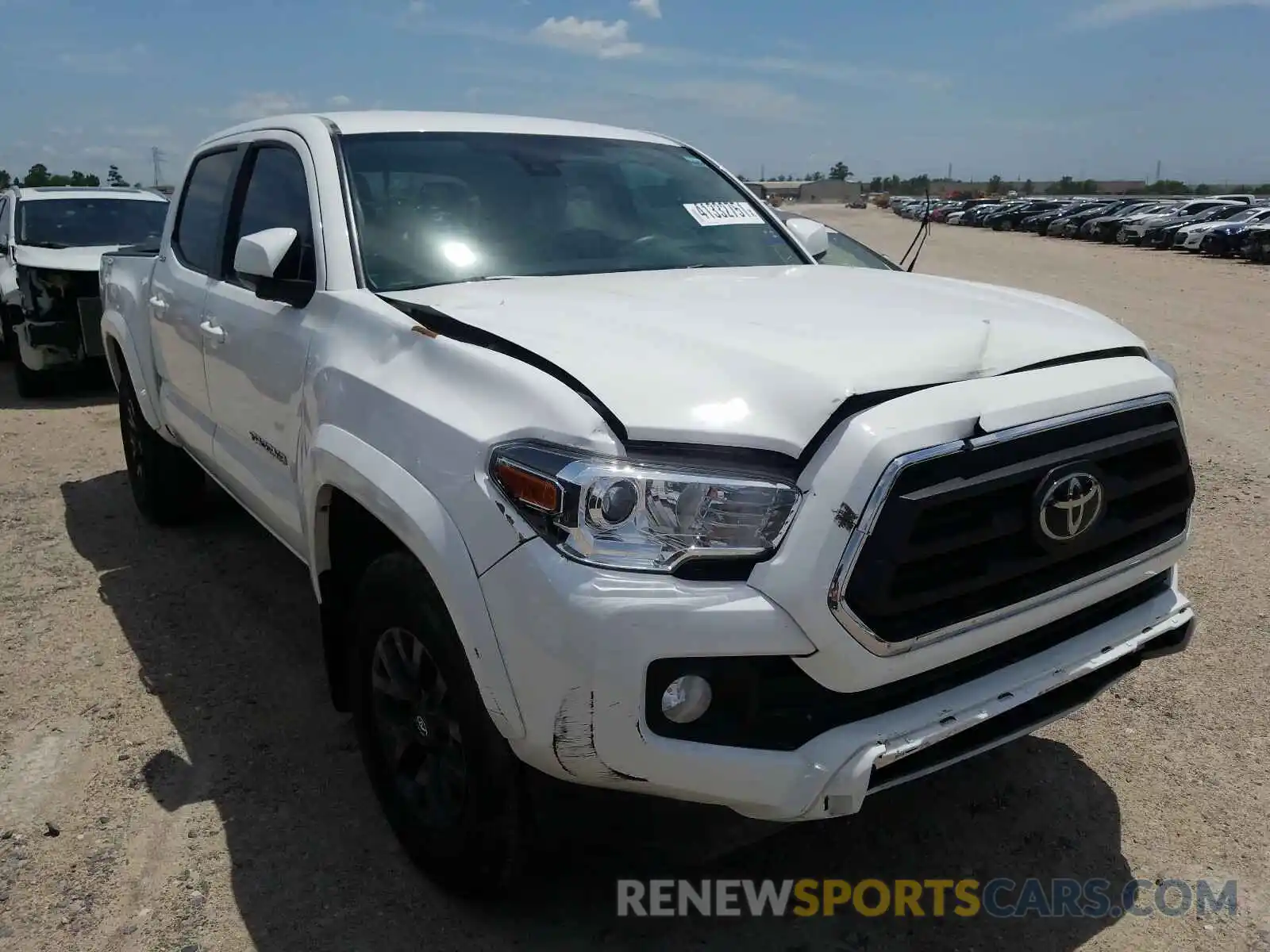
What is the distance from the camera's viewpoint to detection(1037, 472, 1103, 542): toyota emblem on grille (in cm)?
202

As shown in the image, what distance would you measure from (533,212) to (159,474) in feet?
9.57

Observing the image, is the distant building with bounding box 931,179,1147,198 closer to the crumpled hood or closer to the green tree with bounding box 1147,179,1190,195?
the green tree with bounding box 1147,179,1190,195

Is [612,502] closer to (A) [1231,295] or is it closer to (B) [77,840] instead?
(B) [77,840]

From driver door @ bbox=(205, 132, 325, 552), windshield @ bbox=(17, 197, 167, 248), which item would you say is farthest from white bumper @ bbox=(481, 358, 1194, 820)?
windshield @ bbox=(17, 197, 167, 248)

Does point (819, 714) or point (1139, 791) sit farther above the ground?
point (819, 714)

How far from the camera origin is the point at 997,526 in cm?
197

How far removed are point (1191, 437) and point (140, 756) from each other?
6.41m

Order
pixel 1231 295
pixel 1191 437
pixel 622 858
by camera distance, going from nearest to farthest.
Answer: pixel 622 858 → pixel 1191 437 → pixel 1231 295

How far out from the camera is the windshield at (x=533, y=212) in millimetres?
2934

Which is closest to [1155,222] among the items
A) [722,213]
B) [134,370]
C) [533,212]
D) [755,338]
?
[722,213]

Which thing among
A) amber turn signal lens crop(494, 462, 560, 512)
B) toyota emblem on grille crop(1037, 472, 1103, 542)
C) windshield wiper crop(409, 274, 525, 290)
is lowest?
toyota emblem on grille crop(1037, 472, 1103, 542)

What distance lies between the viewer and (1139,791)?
290 cm

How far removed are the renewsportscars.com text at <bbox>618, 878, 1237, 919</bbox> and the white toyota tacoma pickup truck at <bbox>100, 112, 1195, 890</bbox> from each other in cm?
54

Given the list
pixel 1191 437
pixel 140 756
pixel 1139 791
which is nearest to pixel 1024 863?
pixel 1139 791
